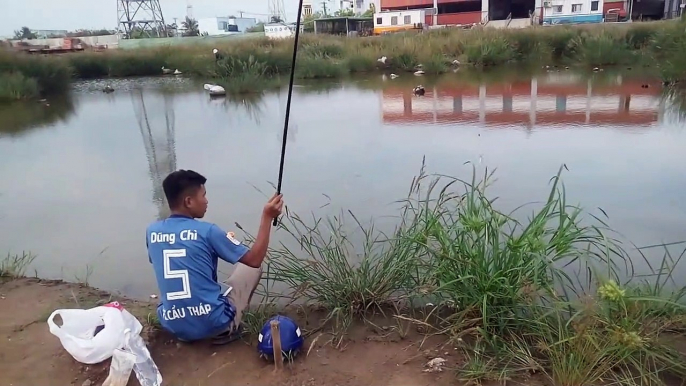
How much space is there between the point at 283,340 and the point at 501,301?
860mm

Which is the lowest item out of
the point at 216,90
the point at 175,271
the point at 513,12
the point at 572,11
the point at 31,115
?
the point at 31,115

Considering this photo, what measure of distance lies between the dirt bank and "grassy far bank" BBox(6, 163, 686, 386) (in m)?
0.08

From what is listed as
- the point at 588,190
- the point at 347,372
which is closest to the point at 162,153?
the point at 588,190

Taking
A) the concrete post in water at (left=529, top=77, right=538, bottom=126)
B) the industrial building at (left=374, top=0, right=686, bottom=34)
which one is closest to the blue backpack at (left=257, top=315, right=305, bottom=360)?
the concrete post in water at (left=529, top=77, right=538, bottom=126)

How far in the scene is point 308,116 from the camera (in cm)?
812

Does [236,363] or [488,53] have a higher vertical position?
[488,53]

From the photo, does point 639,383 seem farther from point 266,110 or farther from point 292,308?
point 266,110

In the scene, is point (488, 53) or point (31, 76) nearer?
point (31, 76)

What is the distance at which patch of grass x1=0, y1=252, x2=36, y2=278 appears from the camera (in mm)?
3127

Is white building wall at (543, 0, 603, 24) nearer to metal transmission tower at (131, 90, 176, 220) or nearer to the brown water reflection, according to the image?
the brown water reflection

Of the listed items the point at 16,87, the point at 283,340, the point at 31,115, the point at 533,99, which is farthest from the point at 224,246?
the point at 16,87

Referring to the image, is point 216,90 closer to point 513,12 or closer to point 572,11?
point 572,11

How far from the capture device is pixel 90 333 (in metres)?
2.15

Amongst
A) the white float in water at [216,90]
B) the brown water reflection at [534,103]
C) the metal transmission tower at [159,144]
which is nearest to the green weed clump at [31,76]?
the metal transmission tower at [159,144]
